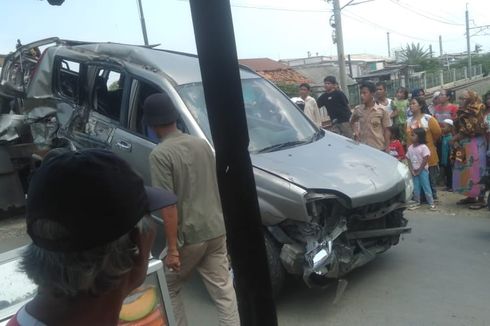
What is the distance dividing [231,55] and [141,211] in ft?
1.58

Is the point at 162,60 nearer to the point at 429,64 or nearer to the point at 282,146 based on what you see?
the point at 282,146

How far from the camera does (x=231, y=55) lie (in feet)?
4.36

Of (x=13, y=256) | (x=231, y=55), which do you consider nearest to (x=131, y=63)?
(x=13, y=256)

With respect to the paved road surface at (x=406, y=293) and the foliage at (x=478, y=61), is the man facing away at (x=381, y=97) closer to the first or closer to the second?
the paved road surface at (x=406, y=293)

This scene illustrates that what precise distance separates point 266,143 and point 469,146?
3.51 metres

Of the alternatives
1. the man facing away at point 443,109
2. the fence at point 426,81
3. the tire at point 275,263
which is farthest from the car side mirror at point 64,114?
the fence at point 426,81

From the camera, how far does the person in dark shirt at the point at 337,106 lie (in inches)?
343

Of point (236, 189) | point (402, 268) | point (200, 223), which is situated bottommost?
point (402, 268)

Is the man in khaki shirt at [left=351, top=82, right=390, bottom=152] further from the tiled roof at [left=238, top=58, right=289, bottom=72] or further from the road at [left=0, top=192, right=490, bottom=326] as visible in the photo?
the tiled roof at [left=238, top=58, right=289, bottom=72]

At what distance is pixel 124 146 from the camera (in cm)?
496

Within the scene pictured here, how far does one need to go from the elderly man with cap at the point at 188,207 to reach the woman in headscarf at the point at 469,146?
4.57m

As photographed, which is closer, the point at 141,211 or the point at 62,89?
the point at 141,211

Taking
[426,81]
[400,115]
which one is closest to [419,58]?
[426,81]

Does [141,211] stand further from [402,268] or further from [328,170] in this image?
[402,268]
